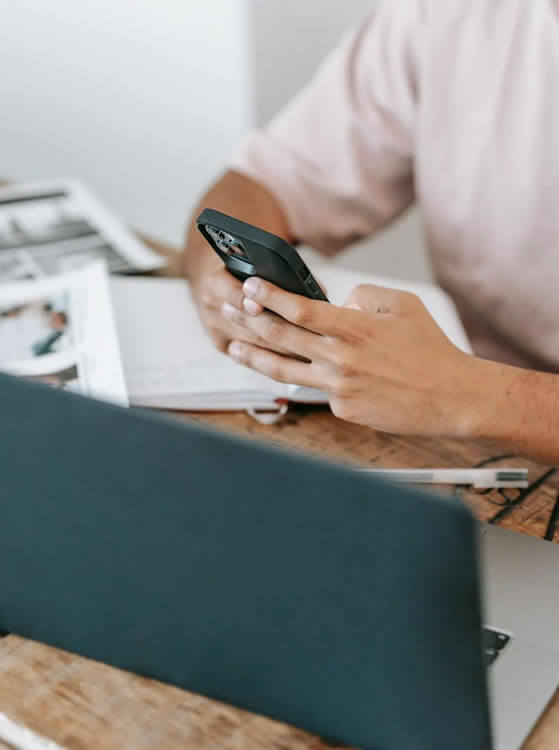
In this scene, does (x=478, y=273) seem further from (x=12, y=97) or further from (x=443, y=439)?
(x=12, y=97)

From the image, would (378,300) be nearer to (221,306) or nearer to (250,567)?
(221,306)

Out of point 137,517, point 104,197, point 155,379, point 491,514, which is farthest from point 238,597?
point 104,197

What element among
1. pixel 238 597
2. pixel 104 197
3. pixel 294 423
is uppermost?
pixel 238 597

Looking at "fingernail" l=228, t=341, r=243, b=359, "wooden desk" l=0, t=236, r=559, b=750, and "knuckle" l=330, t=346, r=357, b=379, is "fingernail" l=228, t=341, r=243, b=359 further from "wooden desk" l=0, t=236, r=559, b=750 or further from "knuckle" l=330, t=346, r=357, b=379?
"wooden desk" l=0, t=236, r=559, b=750

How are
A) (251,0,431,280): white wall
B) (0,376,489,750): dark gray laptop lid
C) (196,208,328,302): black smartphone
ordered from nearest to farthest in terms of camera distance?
(0,376,489,750): dark gray laptop lid → (196,208,328,302): black smartphone → (251,0,431,280): white wall

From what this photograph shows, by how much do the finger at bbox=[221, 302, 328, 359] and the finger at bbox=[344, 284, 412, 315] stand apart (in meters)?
0.04

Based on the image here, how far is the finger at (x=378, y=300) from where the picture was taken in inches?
29.0

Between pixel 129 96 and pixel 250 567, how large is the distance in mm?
1727

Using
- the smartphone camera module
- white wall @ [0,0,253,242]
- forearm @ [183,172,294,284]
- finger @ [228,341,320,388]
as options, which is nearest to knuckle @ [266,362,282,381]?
finger @ [228,341,320,388]

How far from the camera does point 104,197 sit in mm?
2219

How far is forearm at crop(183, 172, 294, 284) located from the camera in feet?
3.45

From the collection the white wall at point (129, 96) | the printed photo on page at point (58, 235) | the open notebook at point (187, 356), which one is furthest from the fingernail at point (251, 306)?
the white wall at point (129, 96)

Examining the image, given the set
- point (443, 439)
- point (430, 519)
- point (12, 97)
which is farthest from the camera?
point (12, 97)

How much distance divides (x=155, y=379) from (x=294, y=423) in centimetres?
14
